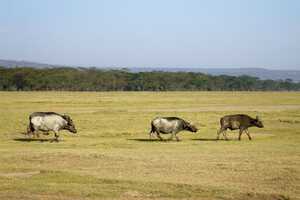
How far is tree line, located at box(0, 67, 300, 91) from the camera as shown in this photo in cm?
15038

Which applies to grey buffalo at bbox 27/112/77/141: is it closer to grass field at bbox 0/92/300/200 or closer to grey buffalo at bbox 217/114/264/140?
grass field at bbox 0/92/300/200

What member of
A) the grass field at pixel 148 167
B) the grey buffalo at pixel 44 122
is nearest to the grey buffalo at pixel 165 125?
the grass field at pixel 148 167

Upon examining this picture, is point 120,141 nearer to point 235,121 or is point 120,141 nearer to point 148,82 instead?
point 235,121

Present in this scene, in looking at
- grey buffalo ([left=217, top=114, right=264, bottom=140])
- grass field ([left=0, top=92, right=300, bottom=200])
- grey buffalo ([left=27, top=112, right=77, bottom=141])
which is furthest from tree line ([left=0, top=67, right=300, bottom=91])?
grey buffalo ([left=217, top=114, right=264, bottom=140])

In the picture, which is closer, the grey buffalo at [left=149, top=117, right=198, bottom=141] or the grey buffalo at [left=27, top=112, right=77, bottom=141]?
the grey buffalo at [left=27, top=112, right=77, bottom=141]

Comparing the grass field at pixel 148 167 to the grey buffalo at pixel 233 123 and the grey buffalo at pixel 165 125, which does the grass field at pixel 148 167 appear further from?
the grey buffalo at pixel 233 123

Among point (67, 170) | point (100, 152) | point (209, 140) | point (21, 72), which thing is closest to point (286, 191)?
point (67, 170)

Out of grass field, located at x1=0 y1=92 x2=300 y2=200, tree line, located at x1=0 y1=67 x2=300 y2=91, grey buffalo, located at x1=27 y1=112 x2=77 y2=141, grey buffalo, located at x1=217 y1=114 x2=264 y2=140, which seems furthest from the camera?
tree line, located at x1=0 y1=67 x2=300 y2=91

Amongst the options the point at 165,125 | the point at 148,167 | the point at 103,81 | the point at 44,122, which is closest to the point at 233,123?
the point at 165,125

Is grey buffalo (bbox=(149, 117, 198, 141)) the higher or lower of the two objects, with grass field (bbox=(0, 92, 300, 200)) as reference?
higher

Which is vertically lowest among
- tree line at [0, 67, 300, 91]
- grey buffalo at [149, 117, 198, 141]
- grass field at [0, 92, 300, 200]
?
grass field at [0, 92, 300, 200]

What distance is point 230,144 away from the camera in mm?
31250

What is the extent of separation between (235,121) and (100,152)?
31.5 feet

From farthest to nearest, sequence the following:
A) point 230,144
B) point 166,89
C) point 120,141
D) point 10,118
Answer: point 166,89 → point 10,118 → point 120,141 → point 230,144
